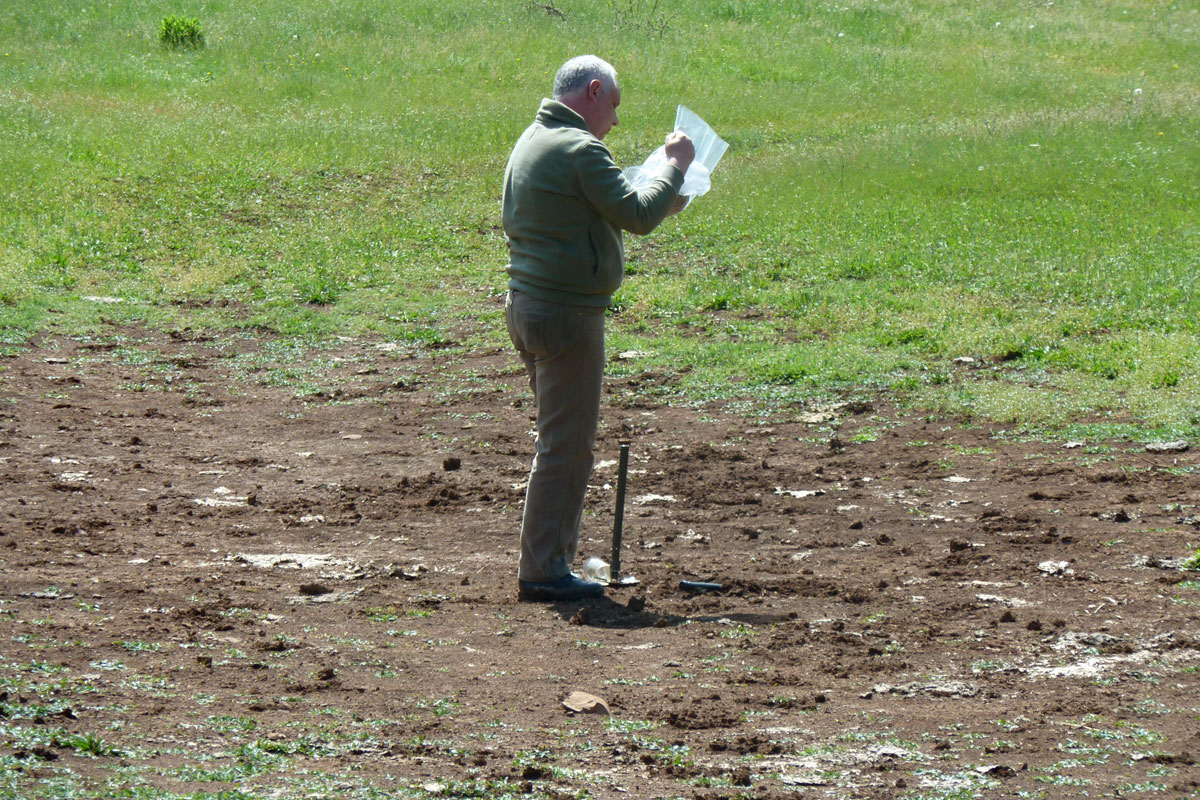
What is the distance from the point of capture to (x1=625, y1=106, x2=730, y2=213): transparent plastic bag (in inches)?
209

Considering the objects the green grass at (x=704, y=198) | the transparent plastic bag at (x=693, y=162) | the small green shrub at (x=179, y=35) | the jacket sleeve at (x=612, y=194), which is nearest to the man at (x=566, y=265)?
the jacket sleeve at (x=612, y=194)

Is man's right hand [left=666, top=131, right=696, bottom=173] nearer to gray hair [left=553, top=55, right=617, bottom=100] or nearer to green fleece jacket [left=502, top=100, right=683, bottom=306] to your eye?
green fleece jacket [left=502, top=100, right=683, bottom=306]

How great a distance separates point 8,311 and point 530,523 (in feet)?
23.5

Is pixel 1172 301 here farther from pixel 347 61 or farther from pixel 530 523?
pixel 347 61

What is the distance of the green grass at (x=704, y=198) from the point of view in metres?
9.46

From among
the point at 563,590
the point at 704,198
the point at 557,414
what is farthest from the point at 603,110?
the point at 704,198

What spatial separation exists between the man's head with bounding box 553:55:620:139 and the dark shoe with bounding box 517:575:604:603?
73.7 inches

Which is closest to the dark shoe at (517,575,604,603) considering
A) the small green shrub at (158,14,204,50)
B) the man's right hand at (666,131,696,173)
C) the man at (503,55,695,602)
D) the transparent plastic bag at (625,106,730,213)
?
the man at (503,55,695,602)

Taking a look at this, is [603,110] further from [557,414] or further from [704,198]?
[704,198]

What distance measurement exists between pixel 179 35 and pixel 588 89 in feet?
60.4

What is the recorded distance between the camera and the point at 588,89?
16.4 ft

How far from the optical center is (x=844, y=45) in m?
24.4

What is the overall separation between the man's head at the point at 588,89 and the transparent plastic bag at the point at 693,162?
0.34 meters

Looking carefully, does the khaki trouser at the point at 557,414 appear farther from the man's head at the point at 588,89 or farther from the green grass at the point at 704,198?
the green grass at the point at 704,198
